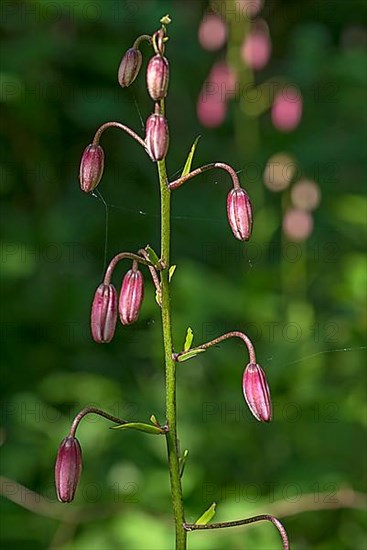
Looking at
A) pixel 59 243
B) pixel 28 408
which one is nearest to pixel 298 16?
pixel 59 243

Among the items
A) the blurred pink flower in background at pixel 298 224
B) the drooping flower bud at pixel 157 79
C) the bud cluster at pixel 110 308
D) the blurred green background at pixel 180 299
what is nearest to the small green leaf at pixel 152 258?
the bud cluster at pixel 110 308

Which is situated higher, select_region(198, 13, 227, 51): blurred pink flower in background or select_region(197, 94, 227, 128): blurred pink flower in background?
select_region(198, 13, 227, 51): blurred pink flower in background

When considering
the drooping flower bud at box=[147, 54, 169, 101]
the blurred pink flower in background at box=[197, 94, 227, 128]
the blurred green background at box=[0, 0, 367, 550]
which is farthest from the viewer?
the blurred pink flower in background at box=[197, 94, 227, 128]

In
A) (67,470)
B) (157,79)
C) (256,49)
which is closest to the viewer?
(157,79)

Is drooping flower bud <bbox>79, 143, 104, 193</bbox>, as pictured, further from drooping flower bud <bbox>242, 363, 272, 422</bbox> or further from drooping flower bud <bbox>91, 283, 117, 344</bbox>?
drooping flower bud <bbox>242, 363, 272, 422</bbox>

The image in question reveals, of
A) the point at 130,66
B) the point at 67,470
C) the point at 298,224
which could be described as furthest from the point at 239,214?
the point at 298,224

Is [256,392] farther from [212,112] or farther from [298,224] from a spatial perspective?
[212,112]

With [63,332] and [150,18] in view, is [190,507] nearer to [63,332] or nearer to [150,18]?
[63,332]

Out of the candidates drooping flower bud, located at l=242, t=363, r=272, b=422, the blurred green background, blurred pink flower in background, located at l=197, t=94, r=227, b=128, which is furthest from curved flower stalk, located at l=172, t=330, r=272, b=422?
blurred pink flower in background, located at l=197, t=94, r=227, b=128
